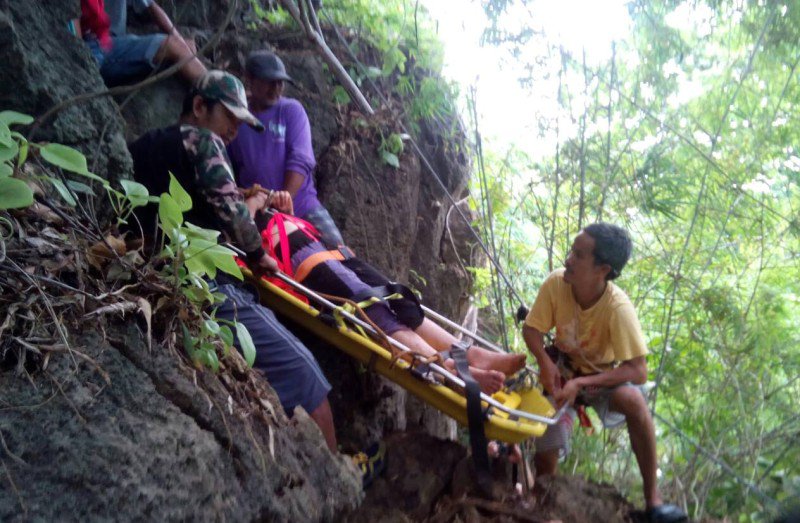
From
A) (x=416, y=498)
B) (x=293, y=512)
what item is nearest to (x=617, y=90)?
(x=416, y=498)

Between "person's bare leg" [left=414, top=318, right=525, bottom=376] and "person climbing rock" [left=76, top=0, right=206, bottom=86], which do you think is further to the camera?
"person climbing rock" [left=76, top=0, right=206, bottom=86]

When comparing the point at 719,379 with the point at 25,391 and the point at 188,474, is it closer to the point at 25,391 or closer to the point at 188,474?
the point at 188,474

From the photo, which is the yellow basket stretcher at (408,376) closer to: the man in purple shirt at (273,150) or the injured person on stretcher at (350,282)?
the injured person on stretcher at (350,282)

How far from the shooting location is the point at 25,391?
1624 millimetres

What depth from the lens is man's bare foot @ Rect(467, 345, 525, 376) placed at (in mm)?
3559

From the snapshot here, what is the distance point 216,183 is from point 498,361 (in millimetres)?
1851

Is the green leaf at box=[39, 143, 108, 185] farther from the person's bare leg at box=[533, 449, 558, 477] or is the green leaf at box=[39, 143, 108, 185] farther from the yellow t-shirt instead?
the person's bare leg at box=[533, 449, 558, 477]

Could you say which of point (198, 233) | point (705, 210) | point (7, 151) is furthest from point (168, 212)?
point (705, 210)

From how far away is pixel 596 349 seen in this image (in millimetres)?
3633

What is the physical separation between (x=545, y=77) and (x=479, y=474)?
8.33 ft

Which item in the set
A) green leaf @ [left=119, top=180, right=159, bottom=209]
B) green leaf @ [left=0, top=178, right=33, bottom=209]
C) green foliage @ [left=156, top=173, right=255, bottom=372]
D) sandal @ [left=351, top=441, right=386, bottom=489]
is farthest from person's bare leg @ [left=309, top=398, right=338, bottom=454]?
green leaf @ [left=0, top=178, right=33, bottom=209]

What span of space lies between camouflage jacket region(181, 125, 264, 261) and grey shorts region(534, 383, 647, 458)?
2085 mm

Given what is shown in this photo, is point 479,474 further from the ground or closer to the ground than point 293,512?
further from the ground

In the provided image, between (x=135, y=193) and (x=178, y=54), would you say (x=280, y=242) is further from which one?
(x=178, y=54)
